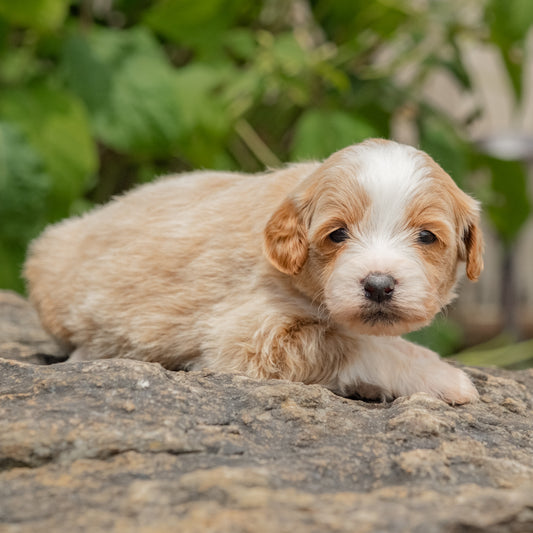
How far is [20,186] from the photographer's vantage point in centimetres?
455

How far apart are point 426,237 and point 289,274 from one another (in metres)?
0.52

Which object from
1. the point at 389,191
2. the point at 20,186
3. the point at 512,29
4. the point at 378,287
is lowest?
the point at 20,186

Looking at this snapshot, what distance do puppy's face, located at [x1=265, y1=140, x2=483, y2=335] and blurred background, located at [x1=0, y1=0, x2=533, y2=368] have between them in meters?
1.24

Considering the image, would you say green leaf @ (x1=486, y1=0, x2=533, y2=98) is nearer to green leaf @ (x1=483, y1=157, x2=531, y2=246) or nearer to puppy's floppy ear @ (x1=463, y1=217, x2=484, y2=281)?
green leaf @ (x1=483, y1=157, x2=531, y2=246)

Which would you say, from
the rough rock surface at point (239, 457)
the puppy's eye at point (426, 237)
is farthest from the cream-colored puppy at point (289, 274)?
the rough rock surface at point (239, 457)

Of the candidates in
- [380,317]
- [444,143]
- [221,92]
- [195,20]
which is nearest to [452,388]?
[380,317]

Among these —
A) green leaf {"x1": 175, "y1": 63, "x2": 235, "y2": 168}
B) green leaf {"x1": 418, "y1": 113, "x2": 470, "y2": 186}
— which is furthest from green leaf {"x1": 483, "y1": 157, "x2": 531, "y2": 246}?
green leaf {"x1": 175, "y1": 63, "x2": 235, "y2": 168}

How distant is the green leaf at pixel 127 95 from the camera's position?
4711 millimetres

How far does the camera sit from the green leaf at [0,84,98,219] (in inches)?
185

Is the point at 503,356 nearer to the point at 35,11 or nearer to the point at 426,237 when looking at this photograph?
the point at 426,237

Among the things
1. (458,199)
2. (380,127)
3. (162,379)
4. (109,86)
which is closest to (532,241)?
(380,127)

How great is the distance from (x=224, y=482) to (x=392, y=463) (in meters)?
0.51

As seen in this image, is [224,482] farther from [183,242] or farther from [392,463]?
[183,242]

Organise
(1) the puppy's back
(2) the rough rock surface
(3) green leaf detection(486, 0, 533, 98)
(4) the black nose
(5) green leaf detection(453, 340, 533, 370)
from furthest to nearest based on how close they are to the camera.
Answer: (5) green leaf detection(453, 340, 533, 370), (3) green leaf detection(486, 0, 533, 98), (1) the puppy's back, (4) the black nose, (2) the rough rock surface
